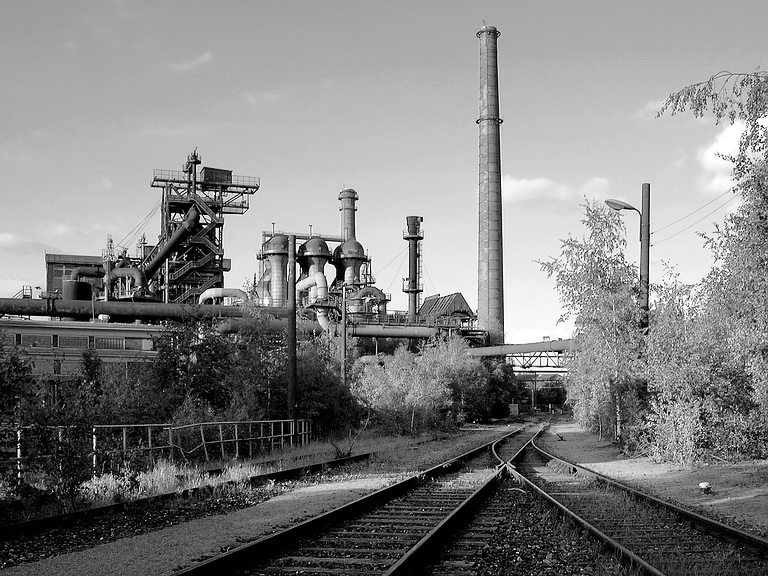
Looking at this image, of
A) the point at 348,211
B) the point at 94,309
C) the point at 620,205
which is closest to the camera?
the point at 620,205

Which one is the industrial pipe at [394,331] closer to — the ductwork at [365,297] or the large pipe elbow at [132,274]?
the ductwork at [365,297]

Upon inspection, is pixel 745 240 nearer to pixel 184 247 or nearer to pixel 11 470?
pixel 11 470

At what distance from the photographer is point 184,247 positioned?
82.1 metres

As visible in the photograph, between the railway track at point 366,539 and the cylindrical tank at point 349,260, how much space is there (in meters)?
67.3

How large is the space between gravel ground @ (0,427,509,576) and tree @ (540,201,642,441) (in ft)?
39.4

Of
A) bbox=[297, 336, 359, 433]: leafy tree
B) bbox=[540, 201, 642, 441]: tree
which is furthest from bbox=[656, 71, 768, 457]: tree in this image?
bbox=[297, 336, 359, 433]: leafy tree

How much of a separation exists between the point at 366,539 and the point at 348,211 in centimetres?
7981

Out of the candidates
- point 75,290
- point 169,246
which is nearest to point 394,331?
point 169,246

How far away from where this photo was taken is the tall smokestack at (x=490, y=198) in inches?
2808

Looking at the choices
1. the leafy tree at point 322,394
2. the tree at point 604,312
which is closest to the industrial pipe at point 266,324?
the leafy tree at point 322,394

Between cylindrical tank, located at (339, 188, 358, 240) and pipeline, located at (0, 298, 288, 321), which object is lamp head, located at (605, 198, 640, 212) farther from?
cylindrical tank, located at (339, 188, 358, 240)

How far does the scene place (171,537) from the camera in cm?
1005

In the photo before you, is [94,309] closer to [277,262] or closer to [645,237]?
[277,262]

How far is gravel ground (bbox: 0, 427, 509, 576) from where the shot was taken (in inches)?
326
